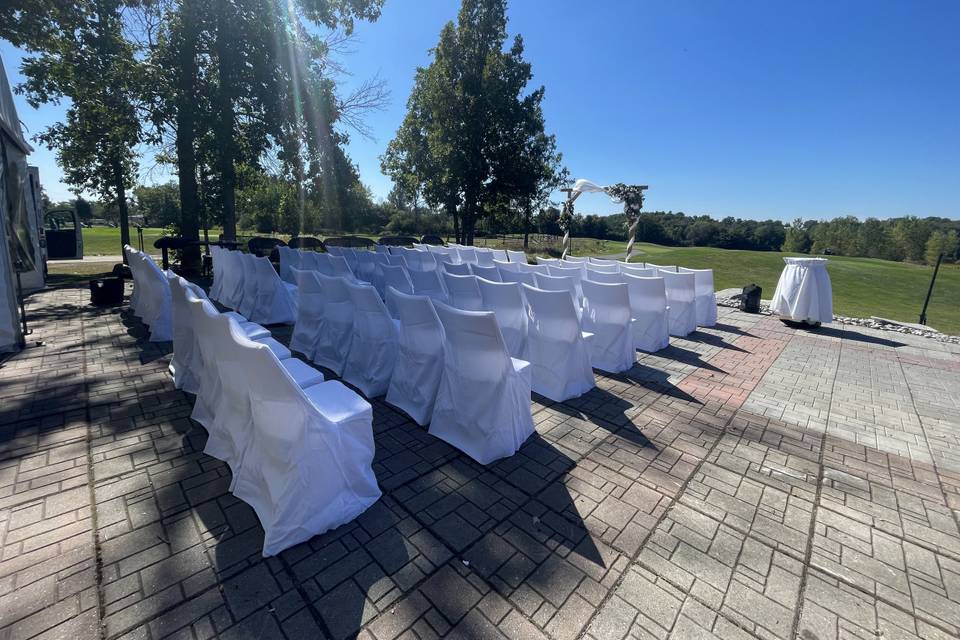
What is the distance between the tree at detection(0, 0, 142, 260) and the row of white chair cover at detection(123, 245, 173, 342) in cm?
605

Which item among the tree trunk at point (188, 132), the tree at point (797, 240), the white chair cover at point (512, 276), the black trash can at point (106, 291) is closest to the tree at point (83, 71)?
the tree trunk at point (188, 132)

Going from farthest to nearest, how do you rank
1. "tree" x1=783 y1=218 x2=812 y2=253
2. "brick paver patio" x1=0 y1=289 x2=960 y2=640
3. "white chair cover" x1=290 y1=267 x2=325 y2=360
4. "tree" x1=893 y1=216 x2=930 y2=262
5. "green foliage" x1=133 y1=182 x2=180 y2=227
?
"tree" x1=783 y1=218 x2=812 y2=253 < "tree" x1=893 y1=216 x2=930 y2=262 < "green foliage" x1=133 y1=182 x2=180 y2=227 < "white chair cover" x1=290 y1=267 x2=325 y2=360 < "brick paver patio" x1=0 y1=289 x2=960 y2=640

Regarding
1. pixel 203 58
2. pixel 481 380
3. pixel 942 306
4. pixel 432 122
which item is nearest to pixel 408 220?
pixel 432 122

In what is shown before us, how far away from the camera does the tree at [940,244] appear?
37828 millimetres

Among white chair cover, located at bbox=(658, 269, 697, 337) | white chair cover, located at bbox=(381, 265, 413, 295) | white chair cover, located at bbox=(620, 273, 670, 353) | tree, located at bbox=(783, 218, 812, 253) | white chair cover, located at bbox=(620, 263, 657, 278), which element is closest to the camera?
white chair cover, located at bbox=(381, 265, 413, 295)

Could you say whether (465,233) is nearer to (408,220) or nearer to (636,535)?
(636,535)

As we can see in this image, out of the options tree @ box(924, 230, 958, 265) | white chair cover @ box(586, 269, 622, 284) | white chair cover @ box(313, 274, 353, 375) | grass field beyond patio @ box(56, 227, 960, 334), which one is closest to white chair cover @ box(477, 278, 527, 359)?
white chair cover @ box(313, 274, 353, 375)

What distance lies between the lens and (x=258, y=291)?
6.49 meters

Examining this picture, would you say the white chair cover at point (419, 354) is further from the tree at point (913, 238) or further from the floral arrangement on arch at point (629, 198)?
the tree at point (913, 238)

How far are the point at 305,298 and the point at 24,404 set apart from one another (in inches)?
99.6

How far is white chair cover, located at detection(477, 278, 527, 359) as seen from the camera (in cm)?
416

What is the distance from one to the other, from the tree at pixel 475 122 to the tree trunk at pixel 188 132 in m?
8.76

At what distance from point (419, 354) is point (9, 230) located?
602 centimetres

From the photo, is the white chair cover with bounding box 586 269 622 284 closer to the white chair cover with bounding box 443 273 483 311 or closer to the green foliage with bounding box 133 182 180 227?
the white chair cover with bounding box 443 273 483 311
